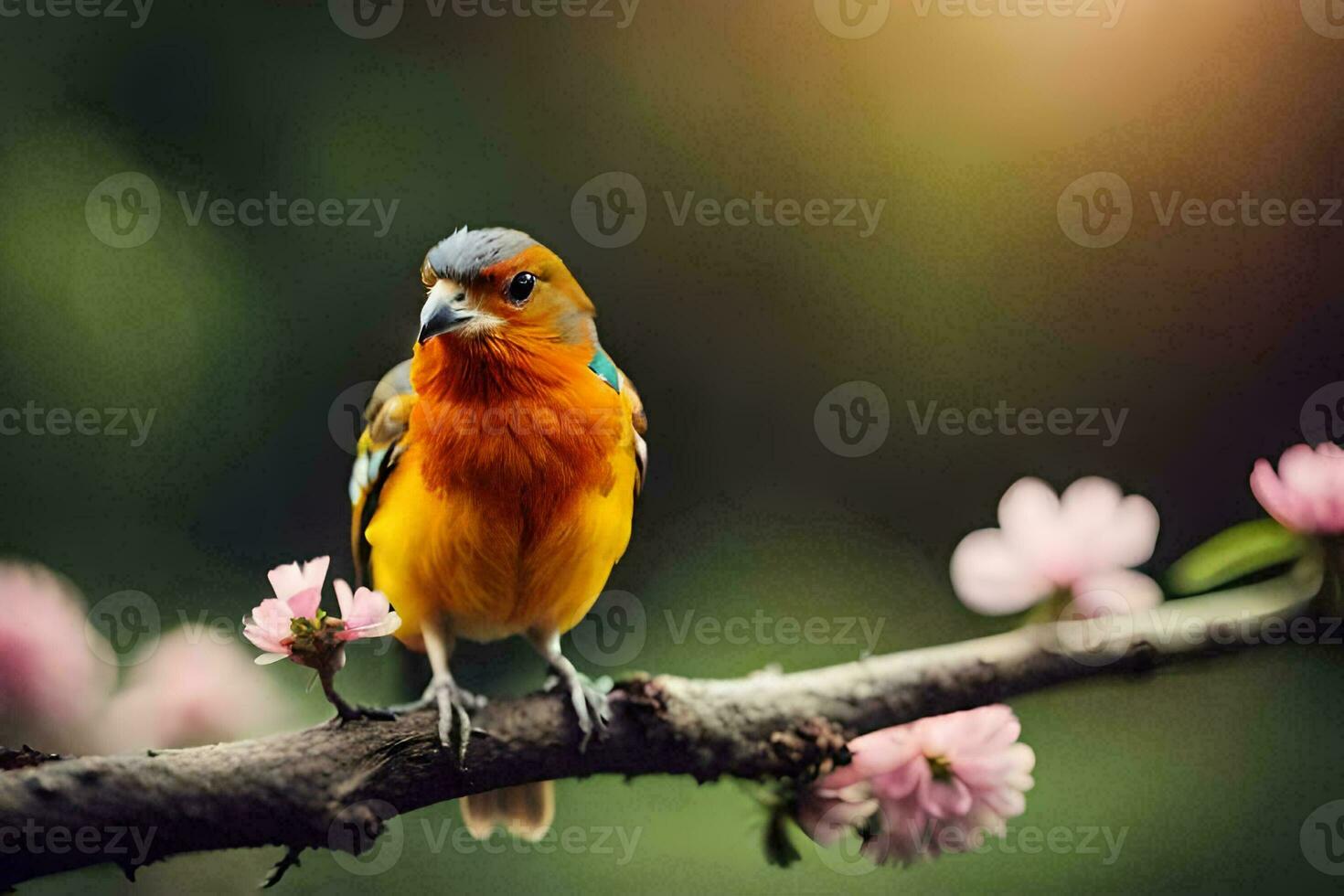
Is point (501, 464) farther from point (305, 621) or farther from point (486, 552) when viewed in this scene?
point (305, 621)

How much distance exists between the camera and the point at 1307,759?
1249 mm

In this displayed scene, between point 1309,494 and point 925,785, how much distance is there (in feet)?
1.36

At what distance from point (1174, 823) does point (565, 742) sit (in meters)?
0.70

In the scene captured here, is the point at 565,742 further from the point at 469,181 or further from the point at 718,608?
the point at 469,181

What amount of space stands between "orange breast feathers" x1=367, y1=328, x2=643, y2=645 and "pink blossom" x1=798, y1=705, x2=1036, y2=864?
0.89ft

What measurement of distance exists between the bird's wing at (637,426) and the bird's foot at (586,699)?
0.19 m

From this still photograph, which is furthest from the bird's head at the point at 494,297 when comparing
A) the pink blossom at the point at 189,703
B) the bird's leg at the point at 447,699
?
the pink blossom at the point at 189,703

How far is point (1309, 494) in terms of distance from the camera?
1.01 meters

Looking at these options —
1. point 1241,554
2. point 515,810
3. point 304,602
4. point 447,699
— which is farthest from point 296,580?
point 1241,554

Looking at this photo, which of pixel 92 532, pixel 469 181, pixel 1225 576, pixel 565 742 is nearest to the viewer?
pixel 565 742

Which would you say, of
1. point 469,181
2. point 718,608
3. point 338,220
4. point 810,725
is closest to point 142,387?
point 338,220

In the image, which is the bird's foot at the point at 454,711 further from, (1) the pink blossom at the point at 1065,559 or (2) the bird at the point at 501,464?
(1) the pink blossom at the point at 1065,559

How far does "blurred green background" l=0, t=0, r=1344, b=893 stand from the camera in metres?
1.19

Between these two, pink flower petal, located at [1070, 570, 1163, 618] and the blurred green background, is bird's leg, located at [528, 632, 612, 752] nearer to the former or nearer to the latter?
the blurred green background
